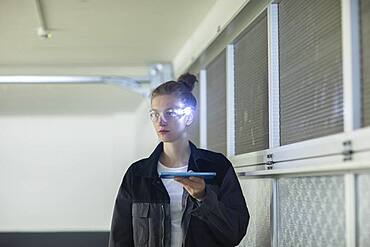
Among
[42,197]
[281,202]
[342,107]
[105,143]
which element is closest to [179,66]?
[105,143]

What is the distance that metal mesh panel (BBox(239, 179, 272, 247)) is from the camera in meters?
2.66

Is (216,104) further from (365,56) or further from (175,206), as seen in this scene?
(365,56)

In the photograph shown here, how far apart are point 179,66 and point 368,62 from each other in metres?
3.37

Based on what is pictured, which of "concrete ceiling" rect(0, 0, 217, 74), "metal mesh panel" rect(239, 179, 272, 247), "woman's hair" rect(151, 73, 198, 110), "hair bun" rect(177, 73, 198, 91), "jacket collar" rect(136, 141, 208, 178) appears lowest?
"metal mesh panel" rect(239, 179, 272, 247)

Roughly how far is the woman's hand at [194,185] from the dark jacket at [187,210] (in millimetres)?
22

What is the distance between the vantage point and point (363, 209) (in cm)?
170

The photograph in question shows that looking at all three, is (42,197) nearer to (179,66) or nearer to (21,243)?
(21,243)

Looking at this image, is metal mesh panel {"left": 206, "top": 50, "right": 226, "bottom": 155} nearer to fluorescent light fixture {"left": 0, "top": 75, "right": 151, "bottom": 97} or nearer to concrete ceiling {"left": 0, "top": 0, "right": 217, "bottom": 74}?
concrete ceiling {"left": 0, "top": 0, "right": 217, "bottom": 74}

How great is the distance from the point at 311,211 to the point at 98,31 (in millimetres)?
2589

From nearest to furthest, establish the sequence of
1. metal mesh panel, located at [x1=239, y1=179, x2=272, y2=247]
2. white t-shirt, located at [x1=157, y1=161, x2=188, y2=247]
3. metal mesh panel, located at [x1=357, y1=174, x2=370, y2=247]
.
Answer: metal mesh panel, located at [x1=357, y1=174, x2=370, y2=247]
white t-shirt, located at [x1=157, y1=161, x2=188, y2=247]
metal mesh panel, located at [x1=239, y1=179, x2=272, y2=247]

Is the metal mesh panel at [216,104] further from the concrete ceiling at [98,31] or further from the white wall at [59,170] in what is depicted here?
the white wall at [59,170]

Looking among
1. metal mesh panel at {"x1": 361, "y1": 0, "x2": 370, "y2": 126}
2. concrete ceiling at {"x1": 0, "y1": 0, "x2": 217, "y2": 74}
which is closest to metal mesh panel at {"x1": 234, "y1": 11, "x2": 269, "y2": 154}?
concrete ceiling at {"x1": 0, "y1": 0, "x2": 217, "y2": 74}

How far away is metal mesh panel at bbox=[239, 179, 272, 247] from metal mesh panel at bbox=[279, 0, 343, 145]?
286 mm

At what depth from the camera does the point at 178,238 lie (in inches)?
91.5
